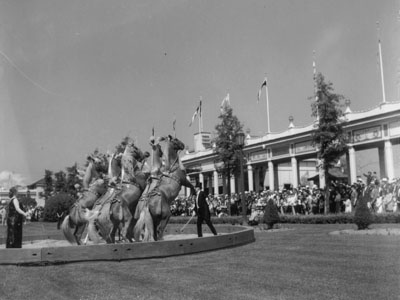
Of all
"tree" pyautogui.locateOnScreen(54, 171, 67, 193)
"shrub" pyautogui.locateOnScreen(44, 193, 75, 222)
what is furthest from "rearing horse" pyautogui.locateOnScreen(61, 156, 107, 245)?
"tree" pyautogui.locateOnScreen(54, 171, 67, 193)

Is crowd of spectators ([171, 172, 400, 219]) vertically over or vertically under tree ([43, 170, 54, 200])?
under

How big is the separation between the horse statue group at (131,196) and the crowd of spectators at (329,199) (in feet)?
37.6

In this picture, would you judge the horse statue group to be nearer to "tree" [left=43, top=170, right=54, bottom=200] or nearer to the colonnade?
the colonnade

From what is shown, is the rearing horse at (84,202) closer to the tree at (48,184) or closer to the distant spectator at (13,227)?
the distant spectator at (13,227)


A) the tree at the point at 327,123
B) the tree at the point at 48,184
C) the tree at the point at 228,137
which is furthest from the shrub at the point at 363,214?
the tree at the point at 48,184

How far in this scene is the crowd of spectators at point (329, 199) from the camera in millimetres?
25031

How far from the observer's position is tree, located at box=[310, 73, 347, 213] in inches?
1241

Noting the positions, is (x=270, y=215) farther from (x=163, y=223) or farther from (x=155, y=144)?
(x=155, y=144)

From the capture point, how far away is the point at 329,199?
31.1 meters

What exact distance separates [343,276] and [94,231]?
767 cm

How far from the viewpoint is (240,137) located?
25297 millimetres

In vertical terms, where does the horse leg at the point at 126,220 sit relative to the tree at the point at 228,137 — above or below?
below

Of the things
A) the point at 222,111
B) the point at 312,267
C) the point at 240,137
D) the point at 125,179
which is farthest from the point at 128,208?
the point at 222,111

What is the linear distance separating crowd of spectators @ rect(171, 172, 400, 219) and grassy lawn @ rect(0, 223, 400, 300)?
1260 cm
